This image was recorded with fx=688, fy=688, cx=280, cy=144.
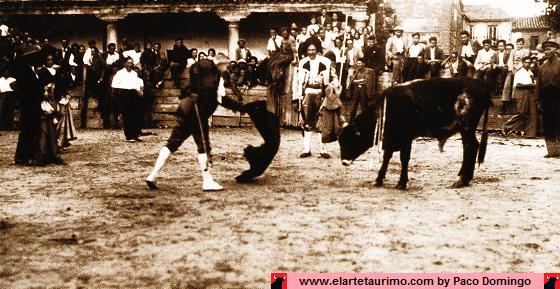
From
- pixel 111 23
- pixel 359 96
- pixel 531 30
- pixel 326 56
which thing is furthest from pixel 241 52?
pixel 531 30

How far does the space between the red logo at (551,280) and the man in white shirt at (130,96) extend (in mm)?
12912

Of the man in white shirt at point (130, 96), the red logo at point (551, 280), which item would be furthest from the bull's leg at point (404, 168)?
the man in white shirt at point (130, 96)

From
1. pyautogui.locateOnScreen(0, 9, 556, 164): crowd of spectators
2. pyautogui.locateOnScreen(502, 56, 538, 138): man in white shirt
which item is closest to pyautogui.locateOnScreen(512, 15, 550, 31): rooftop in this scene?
pyautogui.locateOnScreen(0, 9, 556, 164): crowd of spectators

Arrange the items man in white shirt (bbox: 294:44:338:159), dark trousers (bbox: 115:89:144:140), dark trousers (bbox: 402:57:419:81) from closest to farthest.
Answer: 1. man in white shirt (bbox: 294:44:338:159)
2. dark trousers (bbox: 115:89:144:140)
3. dark trousers (bbox: 402:57:419:81)

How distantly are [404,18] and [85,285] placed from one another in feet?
81.4

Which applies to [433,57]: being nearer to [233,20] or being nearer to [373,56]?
[373,56]

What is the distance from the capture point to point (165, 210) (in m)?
7.96

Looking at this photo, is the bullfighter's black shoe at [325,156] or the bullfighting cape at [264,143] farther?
the bullfighter's black shoe at [325,156]

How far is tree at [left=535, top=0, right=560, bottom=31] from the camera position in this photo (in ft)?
141

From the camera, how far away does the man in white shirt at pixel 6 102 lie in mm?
20156

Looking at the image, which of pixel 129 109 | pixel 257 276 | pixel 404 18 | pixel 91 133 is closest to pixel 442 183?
pixel 257 276

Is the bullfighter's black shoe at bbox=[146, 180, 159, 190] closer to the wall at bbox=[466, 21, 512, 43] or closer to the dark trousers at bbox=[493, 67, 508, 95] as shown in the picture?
the dark trousers at bbox=[493, 67, 508, 95]

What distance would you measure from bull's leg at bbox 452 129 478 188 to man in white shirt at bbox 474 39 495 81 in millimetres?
9479

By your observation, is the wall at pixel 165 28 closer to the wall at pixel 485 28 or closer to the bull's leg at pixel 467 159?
the bull's leg at pixel 467 159
